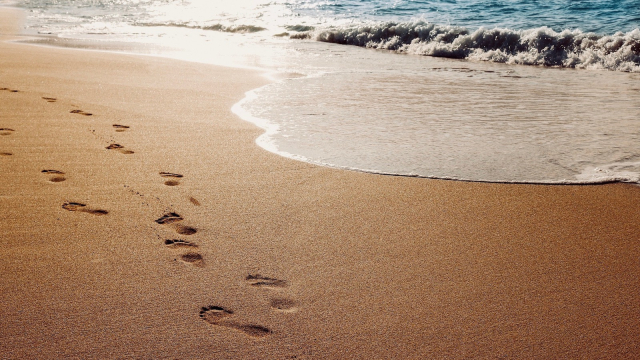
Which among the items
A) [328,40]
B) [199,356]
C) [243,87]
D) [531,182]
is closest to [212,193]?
[199,356]

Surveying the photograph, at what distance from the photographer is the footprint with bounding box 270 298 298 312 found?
2.04m

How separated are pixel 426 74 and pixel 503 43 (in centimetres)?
359

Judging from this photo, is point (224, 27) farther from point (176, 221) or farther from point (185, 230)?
point (185, 230)

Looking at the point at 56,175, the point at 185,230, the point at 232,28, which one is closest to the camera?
the point at 185,230

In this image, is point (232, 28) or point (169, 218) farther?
point (232, 28)

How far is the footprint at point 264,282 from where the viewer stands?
218 cm

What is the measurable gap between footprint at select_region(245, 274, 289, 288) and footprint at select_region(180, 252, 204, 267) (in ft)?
0.83

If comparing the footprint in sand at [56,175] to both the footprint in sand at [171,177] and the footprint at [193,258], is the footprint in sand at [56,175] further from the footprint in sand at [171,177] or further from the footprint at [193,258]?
the footprint at [193,258]

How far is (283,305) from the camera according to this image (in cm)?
206

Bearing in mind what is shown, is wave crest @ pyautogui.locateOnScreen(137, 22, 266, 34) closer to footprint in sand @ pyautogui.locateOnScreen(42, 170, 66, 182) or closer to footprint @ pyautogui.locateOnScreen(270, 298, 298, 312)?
footprint in sand @ pyautogui.locateOnScreen(42, 170, 66, 182)

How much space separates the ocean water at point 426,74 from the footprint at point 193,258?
146 cm

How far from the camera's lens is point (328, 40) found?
1266 cm

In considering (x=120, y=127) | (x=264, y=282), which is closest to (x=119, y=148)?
(x=120, y=127)

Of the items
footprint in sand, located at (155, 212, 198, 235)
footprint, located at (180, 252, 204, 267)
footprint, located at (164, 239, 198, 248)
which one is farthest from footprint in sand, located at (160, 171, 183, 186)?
footprint, located at (180, 252, 204, 267)
